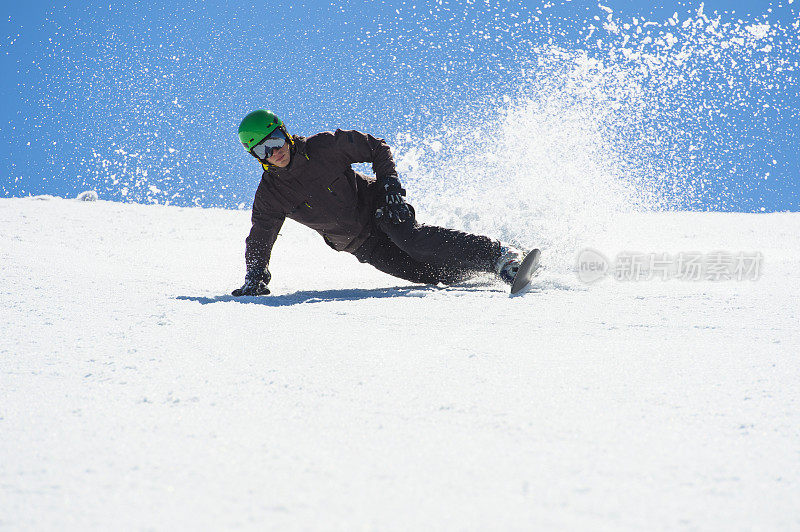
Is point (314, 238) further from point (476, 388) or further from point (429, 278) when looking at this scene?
point (476, 388)

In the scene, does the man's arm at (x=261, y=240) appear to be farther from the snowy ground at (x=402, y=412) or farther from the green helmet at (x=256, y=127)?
the snowy ground at (x=402, y=412)

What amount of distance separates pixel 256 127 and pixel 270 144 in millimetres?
131

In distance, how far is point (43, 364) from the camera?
1.81 metres

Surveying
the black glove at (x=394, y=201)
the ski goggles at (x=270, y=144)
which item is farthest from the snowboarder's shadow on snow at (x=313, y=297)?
the ski goggles at (x=270, y=144)

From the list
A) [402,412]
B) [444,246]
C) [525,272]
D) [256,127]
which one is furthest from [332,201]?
[402,412]

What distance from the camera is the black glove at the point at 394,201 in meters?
3.71

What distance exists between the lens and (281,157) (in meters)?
3.68

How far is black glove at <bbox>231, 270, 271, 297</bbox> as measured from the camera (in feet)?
11.7

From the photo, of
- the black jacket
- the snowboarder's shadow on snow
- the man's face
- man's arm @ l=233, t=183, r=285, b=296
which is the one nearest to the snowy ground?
the snowboarder's shadow on snow

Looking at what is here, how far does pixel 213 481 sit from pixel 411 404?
1.74 feet

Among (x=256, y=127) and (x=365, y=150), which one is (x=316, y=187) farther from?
(x=256, y=127)

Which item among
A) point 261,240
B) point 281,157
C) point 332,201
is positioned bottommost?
point 261,240

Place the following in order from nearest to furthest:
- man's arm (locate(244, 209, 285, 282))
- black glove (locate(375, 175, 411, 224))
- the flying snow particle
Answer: black glove (locate(375, 175, 411, 224)) → man's arm (locate(244, 209, 285, 282)) → the flying snow particle

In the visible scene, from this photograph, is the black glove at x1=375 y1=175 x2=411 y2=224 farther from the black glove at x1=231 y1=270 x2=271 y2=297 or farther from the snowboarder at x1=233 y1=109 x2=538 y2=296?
the black glove at x1=231 y1=270 x2=271 y2=297
